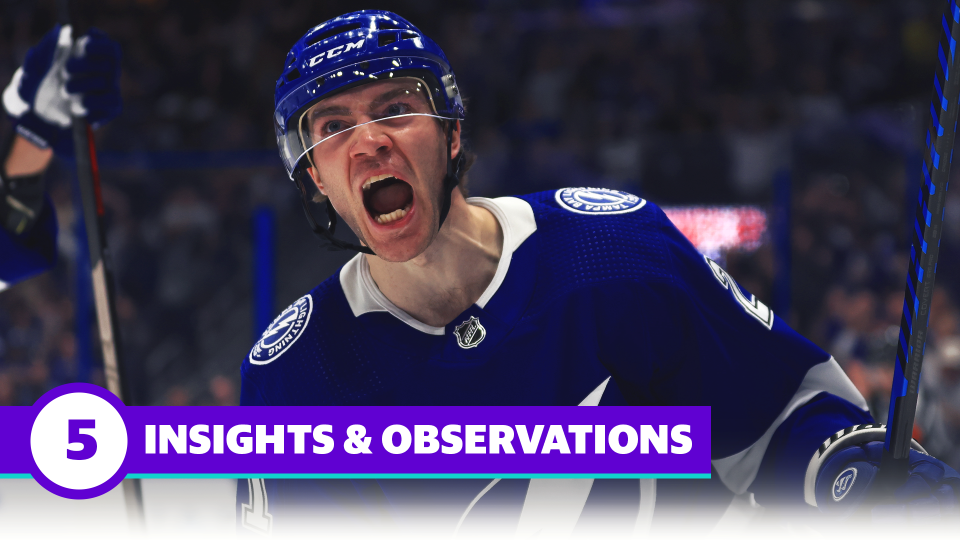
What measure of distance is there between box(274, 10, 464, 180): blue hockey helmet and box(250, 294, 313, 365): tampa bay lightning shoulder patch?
33 cm

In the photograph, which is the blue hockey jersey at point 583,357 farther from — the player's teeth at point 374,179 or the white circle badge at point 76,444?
the white circle badge at point 76,444

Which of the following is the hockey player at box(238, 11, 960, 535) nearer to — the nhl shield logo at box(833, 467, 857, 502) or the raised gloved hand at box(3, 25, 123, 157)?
the nhl shield logo at box(833, 467, 857, 502)

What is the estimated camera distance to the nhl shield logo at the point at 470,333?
1965mm

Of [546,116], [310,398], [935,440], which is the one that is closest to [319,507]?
[310,398]

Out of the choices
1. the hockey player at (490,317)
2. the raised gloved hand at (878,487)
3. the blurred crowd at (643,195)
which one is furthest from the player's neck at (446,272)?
the blurred crowd at (643,195)

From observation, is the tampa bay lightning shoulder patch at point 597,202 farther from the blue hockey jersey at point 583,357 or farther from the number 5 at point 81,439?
the number 5 at point 81,439

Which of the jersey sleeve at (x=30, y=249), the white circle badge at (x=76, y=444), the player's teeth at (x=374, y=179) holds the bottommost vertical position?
the white circle badge at (x=76, y=444)

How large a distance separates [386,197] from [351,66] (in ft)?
1.23

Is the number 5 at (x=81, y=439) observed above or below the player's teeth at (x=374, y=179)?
below

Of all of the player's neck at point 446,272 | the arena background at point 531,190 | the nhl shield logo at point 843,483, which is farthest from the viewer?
the arena background at point 531,190

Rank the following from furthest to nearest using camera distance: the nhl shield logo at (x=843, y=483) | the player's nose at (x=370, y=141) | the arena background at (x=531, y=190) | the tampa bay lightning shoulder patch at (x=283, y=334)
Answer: the arena background at (x=531, y=190) → the tampa bay lightning shoulder patch at (x=283, y=334) → the player's nose at (x=370, y=141) → the nhl shield logo at (x=843, y=483)

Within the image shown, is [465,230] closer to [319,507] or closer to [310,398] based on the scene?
[310,398]

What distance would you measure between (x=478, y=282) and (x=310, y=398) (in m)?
0.45

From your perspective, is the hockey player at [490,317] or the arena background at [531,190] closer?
the hockey player at [490,317]
